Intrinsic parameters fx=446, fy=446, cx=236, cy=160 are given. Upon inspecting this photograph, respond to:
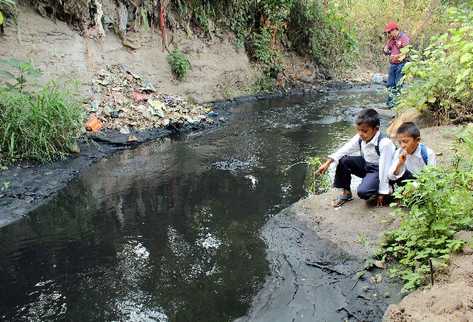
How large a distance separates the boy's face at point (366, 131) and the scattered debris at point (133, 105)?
5.44 metres

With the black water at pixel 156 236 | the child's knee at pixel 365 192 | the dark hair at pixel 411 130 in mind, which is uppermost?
the dark hair at pixel 411 130

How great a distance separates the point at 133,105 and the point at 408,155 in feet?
22.1

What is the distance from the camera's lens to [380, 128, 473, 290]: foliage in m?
3.28

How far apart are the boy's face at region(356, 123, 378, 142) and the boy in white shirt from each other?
0.27m

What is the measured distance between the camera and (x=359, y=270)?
149 inches

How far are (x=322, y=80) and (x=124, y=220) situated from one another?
12.9 m

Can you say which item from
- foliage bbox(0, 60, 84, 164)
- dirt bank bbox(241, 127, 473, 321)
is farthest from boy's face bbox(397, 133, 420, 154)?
foliage bbox(0, 60, 84, 164)

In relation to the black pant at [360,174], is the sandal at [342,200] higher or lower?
lower

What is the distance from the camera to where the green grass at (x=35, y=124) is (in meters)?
6.61

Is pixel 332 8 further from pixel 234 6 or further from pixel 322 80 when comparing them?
pixel 234 6

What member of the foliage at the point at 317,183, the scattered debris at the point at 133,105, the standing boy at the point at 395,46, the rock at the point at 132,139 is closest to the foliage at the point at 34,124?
the rock at the point at 132,139

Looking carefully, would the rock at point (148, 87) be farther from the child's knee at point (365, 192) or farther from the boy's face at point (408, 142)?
the boy's face at point (408, 142)

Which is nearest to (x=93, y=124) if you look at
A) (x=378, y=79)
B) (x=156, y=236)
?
(x=156, y=236)

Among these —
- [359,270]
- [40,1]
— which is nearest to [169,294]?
[359,270]
